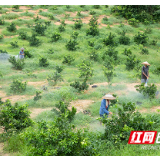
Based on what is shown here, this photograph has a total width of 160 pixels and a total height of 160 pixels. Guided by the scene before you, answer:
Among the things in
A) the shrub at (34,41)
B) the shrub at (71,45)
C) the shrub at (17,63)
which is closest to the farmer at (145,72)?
the shrub at (71,45)

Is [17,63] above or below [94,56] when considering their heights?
below

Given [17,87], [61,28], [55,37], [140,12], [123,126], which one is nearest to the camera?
[123,126]

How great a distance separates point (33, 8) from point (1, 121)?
716 inches

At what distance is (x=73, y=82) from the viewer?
8.80 meters

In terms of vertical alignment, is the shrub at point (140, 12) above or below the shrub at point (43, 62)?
above

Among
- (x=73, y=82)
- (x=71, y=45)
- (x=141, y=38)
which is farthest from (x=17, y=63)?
(x=141, y=38)

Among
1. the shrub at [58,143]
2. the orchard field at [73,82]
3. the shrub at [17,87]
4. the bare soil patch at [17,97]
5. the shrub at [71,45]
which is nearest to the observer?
the shrub at [58,143]

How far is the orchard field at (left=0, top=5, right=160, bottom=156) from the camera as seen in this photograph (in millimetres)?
4418

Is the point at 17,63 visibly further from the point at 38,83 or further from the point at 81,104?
the point at 81,104

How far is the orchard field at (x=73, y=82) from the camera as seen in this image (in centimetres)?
442

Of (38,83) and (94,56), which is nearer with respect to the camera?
(38,83)

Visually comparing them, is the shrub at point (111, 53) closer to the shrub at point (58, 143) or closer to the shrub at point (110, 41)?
the shrub at point (110, 41)

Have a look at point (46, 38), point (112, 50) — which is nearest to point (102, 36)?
point (112, 50)

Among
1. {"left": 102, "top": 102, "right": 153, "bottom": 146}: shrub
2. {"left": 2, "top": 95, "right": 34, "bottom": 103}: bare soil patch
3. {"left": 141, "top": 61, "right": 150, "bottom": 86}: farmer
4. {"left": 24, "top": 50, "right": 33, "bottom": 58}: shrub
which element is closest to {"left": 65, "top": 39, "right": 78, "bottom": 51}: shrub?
{"left": 24, "top": 50, "right": 33, "bottom": 58}: shrub
